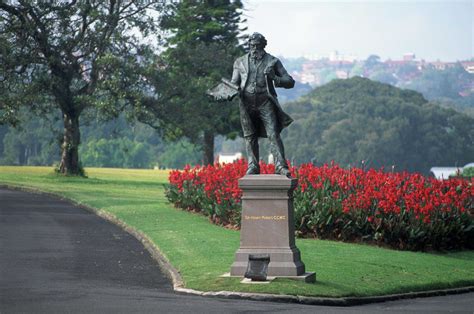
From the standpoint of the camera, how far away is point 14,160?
356ft

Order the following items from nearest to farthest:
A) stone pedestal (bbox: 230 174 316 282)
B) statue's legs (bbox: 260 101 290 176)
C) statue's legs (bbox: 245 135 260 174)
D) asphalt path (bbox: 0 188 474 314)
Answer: asphalt path (bbox: 0 188 474 314)
stone pedestal (bbox: 230 174 316 282)
statue's legs (bbox: 260 101 290 176)
statue's legs (bbox: 245 135 260 174)

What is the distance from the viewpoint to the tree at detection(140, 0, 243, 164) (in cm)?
5600

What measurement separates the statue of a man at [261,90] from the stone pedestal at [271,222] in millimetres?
485

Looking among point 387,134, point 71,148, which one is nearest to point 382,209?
point 71,148

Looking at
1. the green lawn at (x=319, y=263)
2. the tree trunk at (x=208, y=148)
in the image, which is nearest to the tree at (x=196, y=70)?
the tree trunk at (x=208, y=148)

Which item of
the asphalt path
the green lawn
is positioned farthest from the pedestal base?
the asphalt path

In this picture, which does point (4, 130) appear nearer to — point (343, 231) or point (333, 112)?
point (333, 112)

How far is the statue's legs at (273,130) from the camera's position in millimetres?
17750

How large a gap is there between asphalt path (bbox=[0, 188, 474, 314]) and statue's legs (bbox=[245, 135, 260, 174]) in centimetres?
230

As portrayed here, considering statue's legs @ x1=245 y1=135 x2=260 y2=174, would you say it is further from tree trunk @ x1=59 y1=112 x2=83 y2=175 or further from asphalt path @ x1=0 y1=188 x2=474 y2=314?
tree trunk @ x1=59 y1=112 x2=83 y2=175

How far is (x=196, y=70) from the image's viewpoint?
6400cm

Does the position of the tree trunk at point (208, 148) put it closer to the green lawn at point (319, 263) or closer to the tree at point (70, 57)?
the tree at point (70, 57)

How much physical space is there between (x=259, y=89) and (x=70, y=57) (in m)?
37.3

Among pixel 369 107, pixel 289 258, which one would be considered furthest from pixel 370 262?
pixel 369 107
